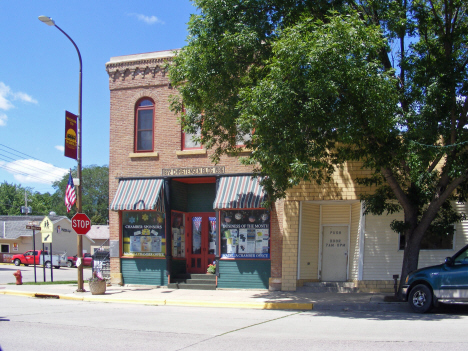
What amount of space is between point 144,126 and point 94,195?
75.4 meters

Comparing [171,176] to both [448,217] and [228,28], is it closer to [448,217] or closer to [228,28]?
[228,28]

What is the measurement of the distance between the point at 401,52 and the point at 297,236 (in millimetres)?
6763

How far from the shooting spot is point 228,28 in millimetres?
13531

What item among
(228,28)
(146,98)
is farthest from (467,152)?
(146,98)

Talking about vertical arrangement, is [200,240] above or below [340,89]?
below

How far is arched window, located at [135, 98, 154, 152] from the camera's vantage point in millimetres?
18797

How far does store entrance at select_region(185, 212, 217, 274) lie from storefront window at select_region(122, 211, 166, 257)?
1319 mm

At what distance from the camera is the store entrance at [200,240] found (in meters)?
18.9

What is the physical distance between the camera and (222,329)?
9.48 metres

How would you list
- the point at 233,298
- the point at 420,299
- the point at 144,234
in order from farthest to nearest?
1. the point at 144,234
2. the point at 233,298
3. the point at 420,299

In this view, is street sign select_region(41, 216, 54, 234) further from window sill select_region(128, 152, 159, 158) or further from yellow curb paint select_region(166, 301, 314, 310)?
yellow curb paint select_region(166, 301, 314, 310)

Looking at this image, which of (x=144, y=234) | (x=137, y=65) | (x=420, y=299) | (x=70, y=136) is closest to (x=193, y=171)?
(x=144, y=234)

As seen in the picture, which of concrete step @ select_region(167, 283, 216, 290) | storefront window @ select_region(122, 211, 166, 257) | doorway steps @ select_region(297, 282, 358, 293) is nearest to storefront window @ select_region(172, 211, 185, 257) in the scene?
storefront window @ select_region(122, 211, 166, 257)

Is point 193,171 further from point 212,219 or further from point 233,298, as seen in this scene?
point 233,298
